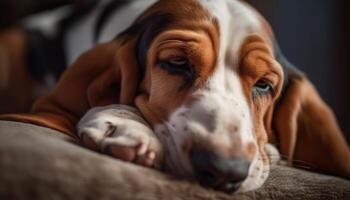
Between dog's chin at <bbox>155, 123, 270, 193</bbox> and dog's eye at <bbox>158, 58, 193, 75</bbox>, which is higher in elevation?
dog's eye at <bbox>158, 58, 193, 75</bbox>

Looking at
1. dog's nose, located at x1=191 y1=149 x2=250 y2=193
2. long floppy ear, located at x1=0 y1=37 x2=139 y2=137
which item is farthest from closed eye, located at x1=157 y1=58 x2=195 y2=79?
dog's nose, located at x1=191 y1=149 x2=250 y2=193

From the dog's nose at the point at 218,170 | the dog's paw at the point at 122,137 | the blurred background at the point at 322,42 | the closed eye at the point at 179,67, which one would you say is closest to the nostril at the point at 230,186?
the dog's nose at the point at 218,170

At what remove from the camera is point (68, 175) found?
1118mm

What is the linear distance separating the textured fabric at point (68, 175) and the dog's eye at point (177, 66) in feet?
1.21

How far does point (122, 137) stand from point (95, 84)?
1.35ft

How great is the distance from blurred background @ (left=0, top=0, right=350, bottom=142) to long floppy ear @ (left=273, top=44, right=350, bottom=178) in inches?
23.4

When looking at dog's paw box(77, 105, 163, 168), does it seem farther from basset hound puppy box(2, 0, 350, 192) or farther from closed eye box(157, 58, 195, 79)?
closed eye box(157, 58, 195, 79)

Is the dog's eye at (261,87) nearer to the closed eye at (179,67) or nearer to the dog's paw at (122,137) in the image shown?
the closed eye at (179,67)

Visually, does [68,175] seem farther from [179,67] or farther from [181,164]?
[179,67]

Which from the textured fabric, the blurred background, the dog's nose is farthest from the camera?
the blurred background

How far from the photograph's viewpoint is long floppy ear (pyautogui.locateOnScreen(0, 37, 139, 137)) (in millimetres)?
1695

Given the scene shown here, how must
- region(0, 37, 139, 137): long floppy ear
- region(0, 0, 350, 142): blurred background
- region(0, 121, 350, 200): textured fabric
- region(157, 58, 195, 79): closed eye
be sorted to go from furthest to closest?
region(0, 0, 350, 142): blurred background < region(0, 37, 139, 137): long floppy ear < region(157, 58, 195, 79): closed eye < region(0, 121, 350, 200): textured fabric

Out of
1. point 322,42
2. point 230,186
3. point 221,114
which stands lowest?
point 322,42

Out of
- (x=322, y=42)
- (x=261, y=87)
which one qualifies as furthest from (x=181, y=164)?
(x=322, y=42)
